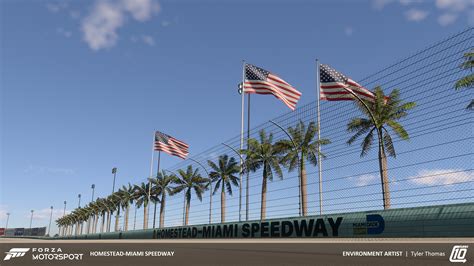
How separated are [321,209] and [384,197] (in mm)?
4353

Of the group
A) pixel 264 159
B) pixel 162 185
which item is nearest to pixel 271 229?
pixel 264 159

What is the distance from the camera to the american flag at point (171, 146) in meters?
47.8

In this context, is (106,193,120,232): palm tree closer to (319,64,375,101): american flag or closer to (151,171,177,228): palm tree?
(151,171,177,228): palm tree

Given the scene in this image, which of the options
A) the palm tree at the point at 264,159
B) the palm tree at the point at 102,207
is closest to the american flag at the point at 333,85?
the palm tree at the point at 264,159

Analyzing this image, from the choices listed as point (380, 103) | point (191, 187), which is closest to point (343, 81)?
point (380, 103)

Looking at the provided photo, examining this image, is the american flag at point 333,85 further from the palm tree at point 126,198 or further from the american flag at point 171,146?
the palm tree at point 126,198

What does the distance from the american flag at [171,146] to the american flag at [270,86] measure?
609 inches

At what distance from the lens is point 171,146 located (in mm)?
47969

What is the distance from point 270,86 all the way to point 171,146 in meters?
18.8

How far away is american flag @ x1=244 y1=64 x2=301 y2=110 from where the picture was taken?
33000mm

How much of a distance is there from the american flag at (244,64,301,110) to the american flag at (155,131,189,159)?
1548 cm

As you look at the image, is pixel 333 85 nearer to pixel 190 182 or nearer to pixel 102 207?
pixel 190 182

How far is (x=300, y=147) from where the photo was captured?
38094mm

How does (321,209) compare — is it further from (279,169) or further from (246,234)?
(279,169)
